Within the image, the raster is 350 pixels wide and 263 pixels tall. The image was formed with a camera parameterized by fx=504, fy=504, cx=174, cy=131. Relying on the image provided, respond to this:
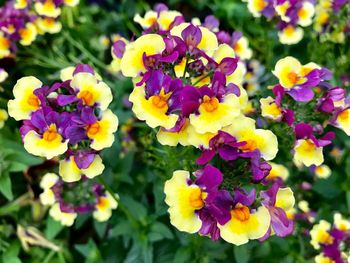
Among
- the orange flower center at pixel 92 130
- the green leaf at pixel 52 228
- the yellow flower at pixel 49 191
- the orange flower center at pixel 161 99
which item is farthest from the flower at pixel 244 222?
the green leaf at pixel 52 228

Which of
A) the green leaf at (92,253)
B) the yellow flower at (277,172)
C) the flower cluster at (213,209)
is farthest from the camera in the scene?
the green leaf at (92,253)

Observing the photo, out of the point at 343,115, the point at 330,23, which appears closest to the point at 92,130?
the point at 343,115

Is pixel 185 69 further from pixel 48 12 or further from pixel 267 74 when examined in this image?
pixel 267 74

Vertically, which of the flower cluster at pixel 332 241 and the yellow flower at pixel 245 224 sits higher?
the yellow flower at pixel 245 224

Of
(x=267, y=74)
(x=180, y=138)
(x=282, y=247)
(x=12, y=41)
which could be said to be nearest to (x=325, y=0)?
(x=267, y=74)

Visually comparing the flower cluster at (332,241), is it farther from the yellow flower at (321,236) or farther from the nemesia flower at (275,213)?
the nemesia flower at (275,213)

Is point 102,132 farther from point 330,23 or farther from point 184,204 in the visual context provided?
point 330,23

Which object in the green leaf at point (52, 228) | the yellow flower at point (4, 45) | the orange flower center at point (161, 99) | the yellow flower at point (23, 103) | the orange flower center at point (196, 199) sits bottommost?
the green leaf at point (52, 228)
